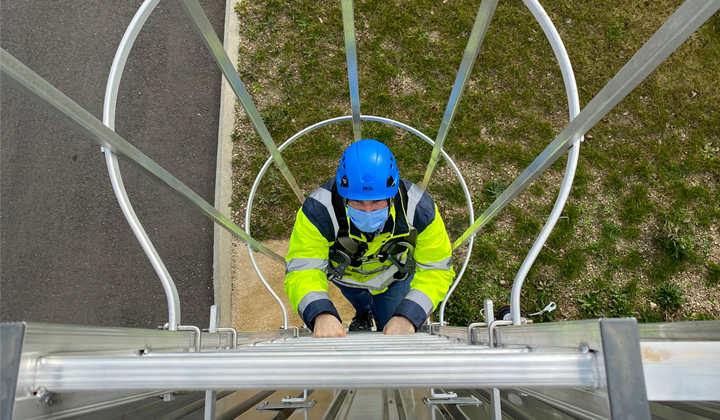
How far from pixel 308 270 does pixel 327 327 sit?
431mm

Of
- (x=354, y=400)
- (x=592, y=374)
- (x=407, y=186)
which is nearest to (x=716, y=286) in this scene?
(x=407, y=186)

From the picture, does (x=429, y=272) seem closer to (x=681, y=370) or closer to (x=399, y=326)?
(x=399, y=326)

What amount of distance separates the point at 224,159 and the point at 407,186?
289 centimetres

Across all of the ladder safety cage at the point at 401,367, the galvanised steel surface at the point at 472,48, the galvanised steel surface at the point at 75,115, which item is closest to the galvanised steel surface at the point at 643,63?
the ladder safety cage at the point at 401,367

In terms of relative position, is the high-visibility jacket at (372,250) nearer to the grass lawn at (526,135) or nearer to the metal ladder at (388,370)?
the grass lawn at (526,135)

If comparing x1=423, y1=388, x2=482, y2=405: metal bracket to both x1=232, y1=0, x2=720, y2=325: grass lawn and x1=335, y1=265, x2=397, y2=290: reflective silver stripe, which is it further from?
x1=232, y1=0, x2=720, y2=325: grass lawn

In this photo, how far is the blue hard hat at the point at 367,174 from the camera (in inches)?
103

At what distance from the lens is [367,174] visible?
261 cm

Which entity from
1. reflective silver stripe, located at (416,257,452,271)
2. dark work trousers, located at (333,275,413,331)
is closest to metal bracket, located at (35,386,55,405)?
reflective silver stripe, located at (416,257,452,271)

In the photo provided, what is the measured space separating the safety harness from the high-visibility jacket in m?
0.02

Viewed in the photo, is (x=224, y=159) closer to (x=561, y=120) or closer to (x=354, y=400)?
(x=354, y=400)

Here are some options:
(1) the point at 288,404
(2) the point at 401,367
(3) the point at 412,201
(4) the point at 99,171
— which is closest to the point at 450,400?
(1) the point at 288,404

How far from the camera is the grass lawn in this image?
185 inches

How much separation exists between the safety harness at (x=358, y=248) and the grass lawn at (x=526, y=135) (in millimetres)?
1796
